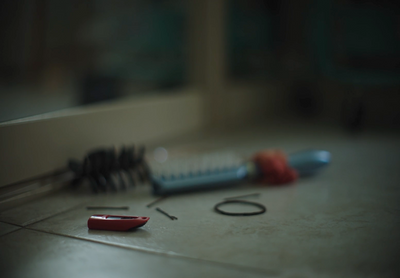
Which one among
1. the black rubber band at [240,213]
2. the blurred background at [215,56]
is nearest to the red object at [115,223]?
the black rubber band at [240,213]

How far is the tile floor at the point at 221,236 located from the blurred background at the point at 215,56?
25 centimetres

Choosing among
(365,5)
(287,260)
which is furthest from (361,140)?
(287,260)

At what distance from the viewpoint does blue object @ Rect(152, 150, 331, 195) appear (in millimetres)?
705

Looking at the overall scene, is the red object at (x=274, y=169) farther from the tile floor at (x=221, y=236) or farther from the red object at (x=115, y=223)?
the red object at (x=115, y=223)

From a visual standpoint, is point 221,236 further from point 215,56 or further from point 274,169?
point 215,56

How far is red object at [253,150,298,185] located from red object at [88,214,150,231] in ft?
1.10

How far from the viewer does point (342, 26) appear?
1546 mm

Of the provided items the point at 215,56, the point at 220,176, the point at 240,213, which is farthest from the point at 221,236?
the point at 215,56

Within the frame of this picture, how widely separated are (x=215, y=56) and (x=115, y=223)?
1042 millimetres

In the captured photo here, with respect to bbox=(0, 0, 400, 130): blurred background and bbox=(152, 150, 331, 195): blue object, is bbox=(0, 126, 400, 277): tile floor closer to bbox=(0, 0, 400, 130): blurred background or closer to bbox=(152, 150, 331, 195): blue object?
bbox=(152, 150, 331, 195): blue object

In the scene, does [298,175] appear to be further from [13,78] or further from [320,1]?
[320,1]

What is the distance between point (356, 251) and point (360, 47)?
1302 mm

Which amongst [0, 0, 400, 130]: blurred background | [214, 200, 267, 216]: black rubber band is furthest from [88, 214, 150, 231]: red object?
[0, 0, 400, 130]: blurred background

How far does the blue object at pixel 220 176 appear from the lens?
71cm
